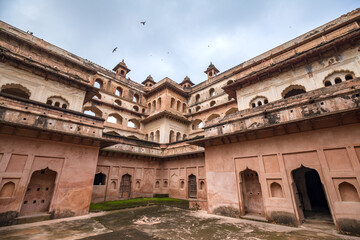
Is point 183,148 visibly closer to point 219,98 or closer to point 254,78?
point 254,78

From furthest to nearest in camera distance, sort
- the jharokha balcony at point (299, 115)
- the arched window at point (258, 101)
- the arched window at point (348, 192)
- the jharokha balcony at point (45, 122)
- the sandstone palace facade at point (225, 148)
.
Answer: the arched window at point (258, 101) < the jharokha balcony at point (45, 122) < the sandstone palace facade at point (225, 148) < the jharokha balcony at point (299, 115) < the arched window at point (348, 192)

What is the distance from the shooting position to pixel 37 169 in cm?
798

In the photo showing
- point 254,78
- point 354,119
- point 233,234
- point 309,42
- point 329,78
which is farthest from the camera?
point 309,42

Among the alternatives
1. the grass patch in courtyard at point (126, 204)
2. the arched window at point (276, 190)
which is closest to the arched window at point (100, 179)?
the grass patch in courtyard at point (126, 204)

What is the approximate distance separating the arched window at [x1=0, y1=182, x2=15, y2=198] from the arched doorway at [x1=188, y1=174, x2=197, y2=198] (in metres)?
10.9

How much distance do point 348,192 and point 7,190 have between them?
12990mm

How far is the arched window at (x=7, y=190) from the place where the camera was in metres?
7.10

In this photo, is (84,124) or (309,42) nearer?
(84,124)

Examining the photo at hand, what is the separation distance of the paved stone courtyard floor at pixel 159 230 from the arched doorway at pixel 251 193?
110 cm

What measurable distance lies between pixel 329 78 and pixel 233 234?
11603 millimetres

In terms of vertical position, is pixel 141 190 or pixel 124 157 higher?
pixel 124 157

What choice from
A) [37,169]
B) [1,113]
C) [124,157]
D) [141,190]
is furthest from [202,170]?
[1,113]

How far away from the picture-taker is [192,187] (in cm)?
1429

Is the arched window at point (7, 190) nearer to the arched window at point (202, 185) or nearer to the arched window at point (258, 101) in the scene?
the arched window at point (202, 185)
